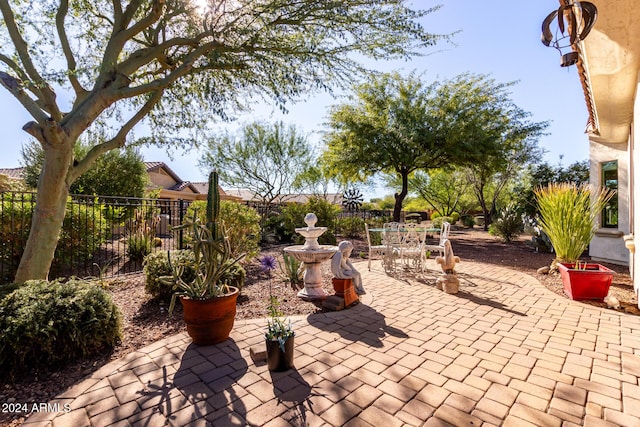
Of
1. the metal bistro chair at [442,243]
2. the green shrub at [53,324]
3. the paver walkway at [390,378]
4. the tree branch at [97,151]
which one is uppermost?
the tree branch at [97,151]

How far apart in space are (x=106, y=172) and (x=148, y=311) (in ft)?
36.3

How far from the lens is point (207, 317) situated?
2.96 metres

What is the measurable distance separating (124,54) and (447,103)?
11086mm

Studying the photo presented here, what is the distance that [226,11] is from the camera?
5.02 m

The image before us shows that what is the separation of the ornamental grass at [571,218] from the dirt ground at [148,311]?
69 centimetres

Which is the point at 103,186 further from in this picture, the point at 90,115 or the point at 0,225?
the point at 90,115

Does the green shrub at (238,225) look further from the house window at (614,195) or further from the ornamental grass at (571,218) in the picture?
the house window at (614,195)

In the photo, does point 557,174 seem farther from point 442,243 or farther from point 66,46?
point 66,46

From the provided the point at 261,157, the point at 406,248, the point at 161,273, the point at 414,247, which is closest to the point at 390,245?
the point at 406,248

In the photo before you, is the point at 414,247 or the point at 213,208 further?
the point at 414,247

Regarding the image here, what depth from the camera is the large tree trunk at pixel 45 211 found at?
3.83 m

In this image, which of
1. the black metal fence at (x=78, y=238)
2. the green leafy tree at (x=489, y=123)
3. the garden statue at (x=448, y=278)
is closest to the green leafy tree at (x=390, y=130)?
the green leafy tree at (x=489, y=123)

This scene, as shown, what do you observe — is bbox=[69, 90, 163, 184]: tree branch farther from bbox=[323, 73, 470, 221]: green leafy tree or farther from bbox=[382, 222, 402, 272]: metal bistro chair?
bbox=[323, 73, 470, 221]: green leafy tree

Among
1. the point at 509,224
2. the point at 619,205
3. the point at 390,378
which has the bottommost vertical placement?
A: the point at 390,378
